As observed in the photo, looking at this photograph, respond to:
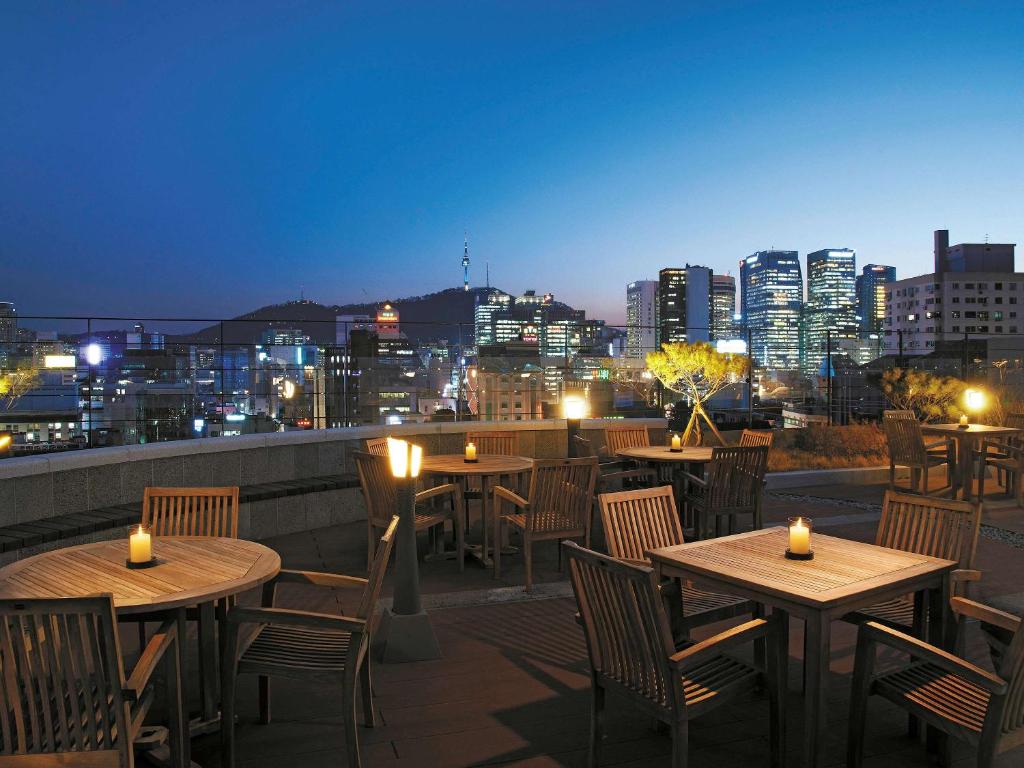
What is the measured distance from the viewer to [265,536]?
6625mm

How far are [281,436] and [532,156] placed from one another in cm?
2067

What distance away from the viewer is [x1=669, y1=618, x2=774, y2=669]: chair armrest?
227cm

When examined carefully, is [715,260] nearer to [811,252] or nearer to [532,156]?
[532,156]

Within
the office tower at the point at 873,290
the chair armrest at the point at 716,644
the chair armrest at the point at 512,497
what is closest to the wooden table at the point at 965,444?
the chair armrest at the point at 512,497

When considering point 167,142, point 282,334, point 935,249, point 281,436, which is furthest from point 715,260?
point 935,249

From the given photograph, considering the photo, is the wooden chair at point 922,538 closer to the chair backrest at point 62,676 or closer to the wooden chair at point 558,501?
the wooden chair at point 558,501

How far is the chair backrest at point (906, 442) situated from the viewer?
7.99 m

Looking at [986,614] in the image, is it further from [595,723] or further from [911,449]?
[911,449]

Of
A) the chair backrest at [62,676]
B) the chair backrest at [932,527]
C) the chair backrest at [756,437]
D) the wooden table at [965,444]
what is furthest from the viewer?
the wooden table at [965,444]

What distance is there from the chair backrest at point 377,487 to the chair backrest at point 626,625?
2.87 metres

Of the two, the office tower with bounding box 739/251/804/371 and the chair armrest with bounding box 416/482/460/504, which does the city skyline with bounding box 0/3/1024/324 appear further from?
the office tower with bounding box 739/251/804/371

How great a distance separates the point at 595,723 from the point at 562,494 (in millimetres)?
2571

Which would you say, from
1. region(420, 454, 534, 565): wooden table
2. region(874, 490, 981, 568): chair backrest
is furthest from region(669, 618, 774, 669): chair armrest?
region(420, 454, 534, 565): wooden table

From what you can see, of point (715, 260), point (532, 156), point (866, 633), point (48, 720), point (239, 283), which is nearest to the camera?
point (48, 720)
